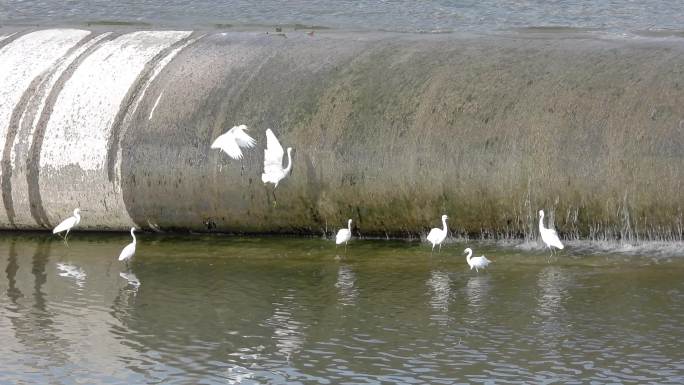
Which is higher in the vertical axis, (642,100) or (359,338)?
(642,100)

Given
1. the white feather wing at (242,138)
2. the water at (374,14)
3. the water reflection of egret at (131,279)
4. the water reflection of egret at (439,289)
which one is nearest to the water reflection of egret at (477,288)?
the water reflection of egret at (439,289)

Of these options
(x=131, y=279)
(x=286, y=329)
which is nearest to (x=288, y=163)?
(x=131, y=279)

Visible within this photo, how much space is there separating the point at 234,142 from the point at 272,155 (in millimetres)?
298

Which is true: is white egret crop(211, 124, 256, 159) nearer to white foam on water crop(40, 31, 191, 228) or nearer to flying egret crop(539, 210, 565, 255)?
white foam on water crop(40, 31, 191, 228)

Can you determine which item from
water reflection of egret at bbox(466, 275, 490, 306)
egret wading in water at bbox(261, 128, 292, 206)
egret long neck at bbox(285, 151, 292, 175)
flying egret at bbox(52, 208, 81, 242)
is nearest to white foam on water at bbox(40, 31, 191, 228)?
flying egret at bbox(52, 208, 81, 242)

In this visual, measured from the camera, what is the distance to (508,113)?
10.2m

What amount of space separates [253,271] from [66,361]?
2.44m

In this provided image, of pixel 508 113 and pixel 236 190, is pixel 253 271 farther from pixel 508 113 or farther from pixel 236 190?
pixel 508 113

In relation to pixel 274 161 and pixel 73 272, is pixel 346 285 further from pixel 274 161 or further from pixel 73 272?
pixel 73 272

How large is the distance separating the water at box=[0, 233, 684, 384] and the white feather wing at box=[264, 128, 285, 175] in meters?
0.56

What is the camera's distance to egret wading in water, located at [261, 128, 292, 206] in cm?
1023

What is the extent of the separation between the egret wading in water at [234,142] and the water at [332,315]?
2.22ft

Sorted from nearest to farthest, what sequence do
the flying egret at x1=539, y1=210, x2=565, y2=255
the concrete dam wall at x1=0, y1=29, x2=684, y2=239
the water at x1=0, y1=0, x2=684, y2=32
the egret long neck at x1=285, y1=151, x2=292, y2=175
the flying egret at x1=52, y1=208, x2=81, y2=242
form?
the flying egret at x1=539, y1=210, x2=565, y2=255 → the concrete dam wall at x1=0, y1=29, x2=684, y2=239 → the egret long neck at x1=285, y1=151, x2=292, y2=175 → the flying egret at x1=52, y1=208, x2=81, y2=242 → the water at x1=0, y1=0, x2=684, y2=32

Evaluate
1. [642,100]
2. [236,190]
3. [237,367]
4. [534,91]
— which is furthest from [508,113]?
[237,367]
